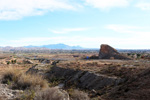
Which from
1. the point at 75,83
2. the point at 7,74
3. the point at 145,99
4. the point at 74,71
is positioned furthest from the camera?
the point at 74,71

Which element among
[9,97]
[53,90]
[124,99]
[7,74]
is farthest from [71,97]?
[7,74]

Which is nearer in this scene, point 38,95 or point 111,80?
point 38,95

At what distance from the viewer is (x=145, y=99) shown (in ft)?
30.2

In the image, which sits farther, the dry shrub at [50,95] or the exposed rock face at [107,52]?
the exposed rock face at [107,52]

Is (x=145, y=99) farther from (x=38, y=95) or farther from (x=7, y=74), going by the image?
(x=7, y=74)

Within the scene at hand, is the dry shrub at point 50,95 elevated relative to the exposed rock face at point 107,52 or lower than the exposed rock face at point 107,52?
lower

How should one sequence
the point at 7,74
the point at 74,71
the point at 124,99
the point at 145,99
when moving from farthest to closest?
the point at 74,71, the point at 7,74, the point at 124,99, the point at 145,99

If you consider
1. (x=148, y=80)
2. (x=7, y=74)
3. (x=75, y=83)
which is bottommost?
(x=75, y=83)

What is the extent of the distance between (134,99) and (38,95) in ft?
19.9

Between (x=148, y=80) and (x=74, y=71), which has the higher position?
(x=148, y=80)

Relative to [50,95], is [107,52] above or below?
above

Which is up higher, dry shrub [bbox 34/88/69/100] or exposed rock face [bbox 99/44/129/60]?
exposed rock face [bbox 99/44/129/60]

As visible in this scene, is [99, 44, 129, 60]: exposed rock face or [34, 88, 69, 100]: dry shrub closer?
[34, 88, 69, 100]: dry shrub

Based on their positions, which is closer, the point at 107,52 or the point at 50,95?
the point at 50,95
